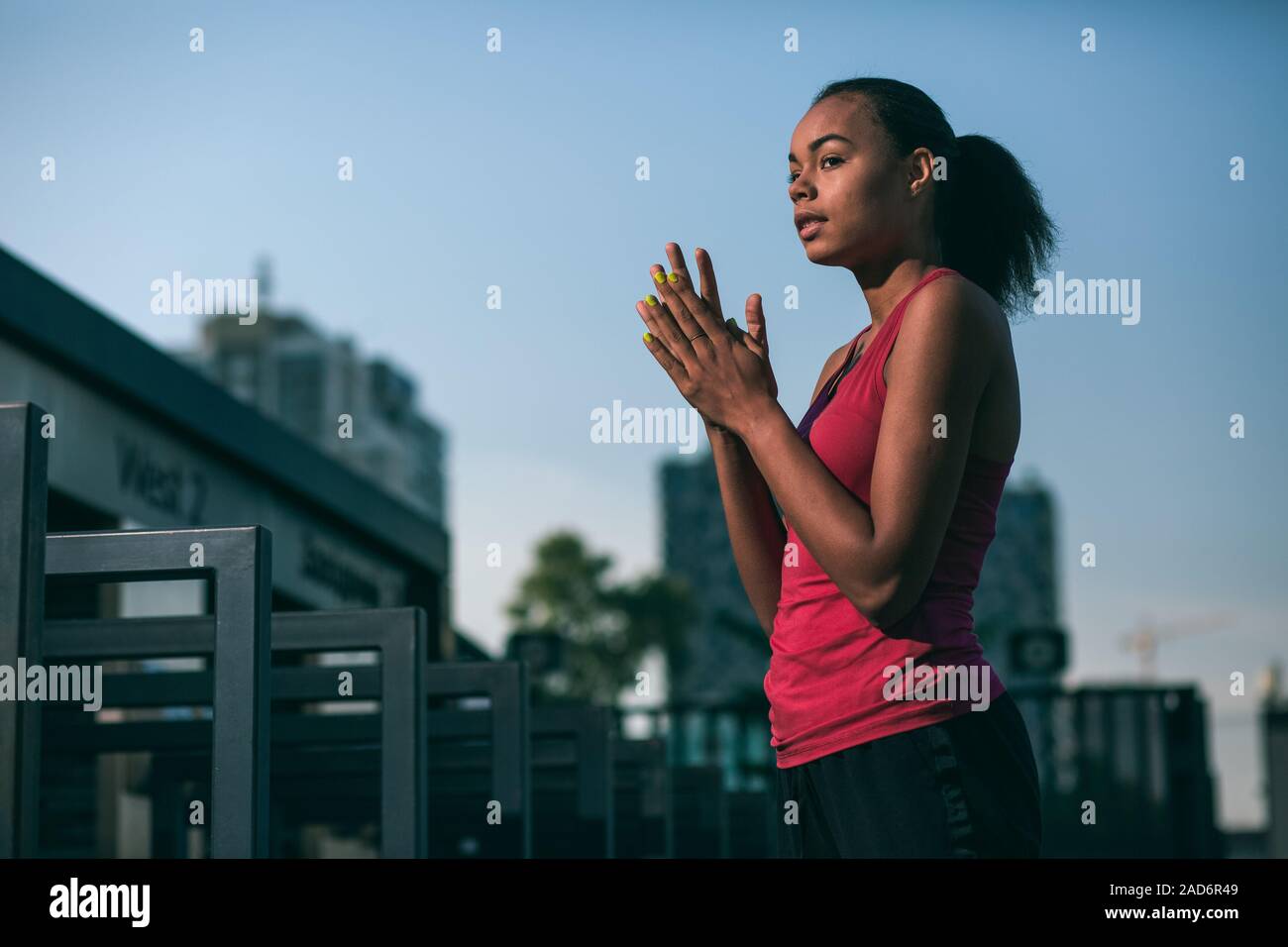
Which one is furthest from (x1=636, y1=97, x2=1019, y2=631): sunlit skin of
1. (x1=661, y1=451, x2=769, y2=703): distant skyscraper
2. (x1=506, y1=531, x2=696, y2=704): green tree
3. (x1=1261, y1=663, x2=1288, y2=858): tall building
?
(x1=661, y1=451, x2=769, y2=703): distant skyscraper

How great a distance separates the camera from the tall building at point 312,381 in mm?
73812

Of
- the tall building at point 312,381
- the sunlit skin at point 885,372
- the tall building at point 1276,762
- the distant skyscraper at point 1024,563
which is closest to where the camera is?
the sunlit skin at point 885,372

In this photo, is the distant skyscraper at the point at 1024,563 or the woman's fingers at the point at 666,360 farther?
the distant skyscraper at the point at 1024,563

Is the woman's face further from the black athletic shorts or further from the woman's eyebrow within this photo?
the black athletic shorts

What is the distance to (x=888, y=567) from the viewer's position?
182cm

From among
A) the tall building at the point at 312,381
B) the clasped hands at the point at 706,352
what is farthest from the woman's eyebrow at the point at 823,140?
the tall building at the point at 312,381

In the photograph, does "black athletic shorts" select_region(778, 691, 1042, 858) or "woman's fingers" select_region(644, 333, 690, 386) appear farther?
"woman's fingers" select_region(644, 333, 690, 386)

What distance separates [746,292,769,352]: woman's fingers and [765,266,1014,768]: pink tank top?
0.17 meters

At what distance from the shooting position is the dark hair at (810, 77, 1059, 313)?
2.20 metres

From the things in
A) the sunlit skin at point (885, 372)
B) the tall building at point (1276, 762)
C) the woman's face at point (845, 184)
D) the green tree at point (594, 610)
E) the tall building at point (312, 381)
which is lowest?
the tall building at point (1276, 762)

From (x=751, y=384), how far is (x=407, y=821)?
2.16 metres

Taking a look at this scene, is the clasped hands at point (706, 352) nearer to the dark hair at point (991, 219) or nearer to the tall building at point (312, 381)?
the dark hair at point (991, 219)

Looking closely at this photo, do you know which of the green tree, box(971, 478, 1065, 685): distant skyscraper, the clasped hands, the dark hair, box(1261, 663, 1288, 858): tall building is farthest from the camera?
box(971, 478, 1065, 685): distant skyscraper
